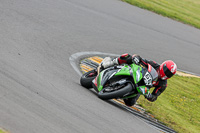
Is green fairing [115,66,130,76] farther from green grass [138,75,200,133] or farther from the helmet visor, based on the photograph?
green grass [138,75,200,133]

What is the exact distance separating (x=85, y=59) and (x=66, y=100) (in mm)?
4742

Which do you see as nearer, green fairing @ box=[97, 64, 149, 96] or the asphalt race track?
the asphalt race track

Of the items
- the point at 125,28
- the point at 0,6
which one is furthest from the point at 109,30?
the point at 0,6

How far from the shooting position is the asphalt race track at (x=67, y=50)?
17.7 ft

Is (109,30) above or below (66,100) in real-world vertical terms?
below

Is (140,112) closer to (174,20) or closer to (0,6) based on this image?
(0,6)

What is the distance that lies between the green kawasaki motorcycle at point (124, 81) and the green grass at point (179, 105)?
1530 mm

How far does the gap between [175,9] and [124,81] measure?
1707 cm

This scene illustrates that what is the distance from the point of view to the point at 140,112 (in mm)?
8648

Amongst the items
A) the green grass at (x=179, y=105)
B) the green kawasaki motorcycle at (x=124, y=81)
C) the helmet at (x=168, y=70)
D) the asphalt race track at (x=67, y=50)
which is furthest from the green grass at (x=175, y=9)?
the green kawasaki motorcycle at (x=124, y=81)

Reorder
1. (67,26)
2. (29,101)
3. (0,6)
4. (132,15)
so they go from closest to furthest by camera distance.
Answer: (29,101) < (0,6) < (67,26) < (132,15)

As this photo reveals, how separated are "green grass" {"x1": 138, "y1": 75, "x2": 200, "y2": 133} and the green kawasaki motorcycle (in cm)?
153

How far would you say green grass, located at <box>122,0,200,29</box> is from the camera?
68.2 ft

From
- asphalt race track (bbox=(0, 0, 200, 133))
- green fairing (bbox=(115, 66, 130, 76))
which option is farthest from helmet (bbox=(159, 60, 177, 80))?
asphalt race track (bbox=(0, 0, 200, 133))
